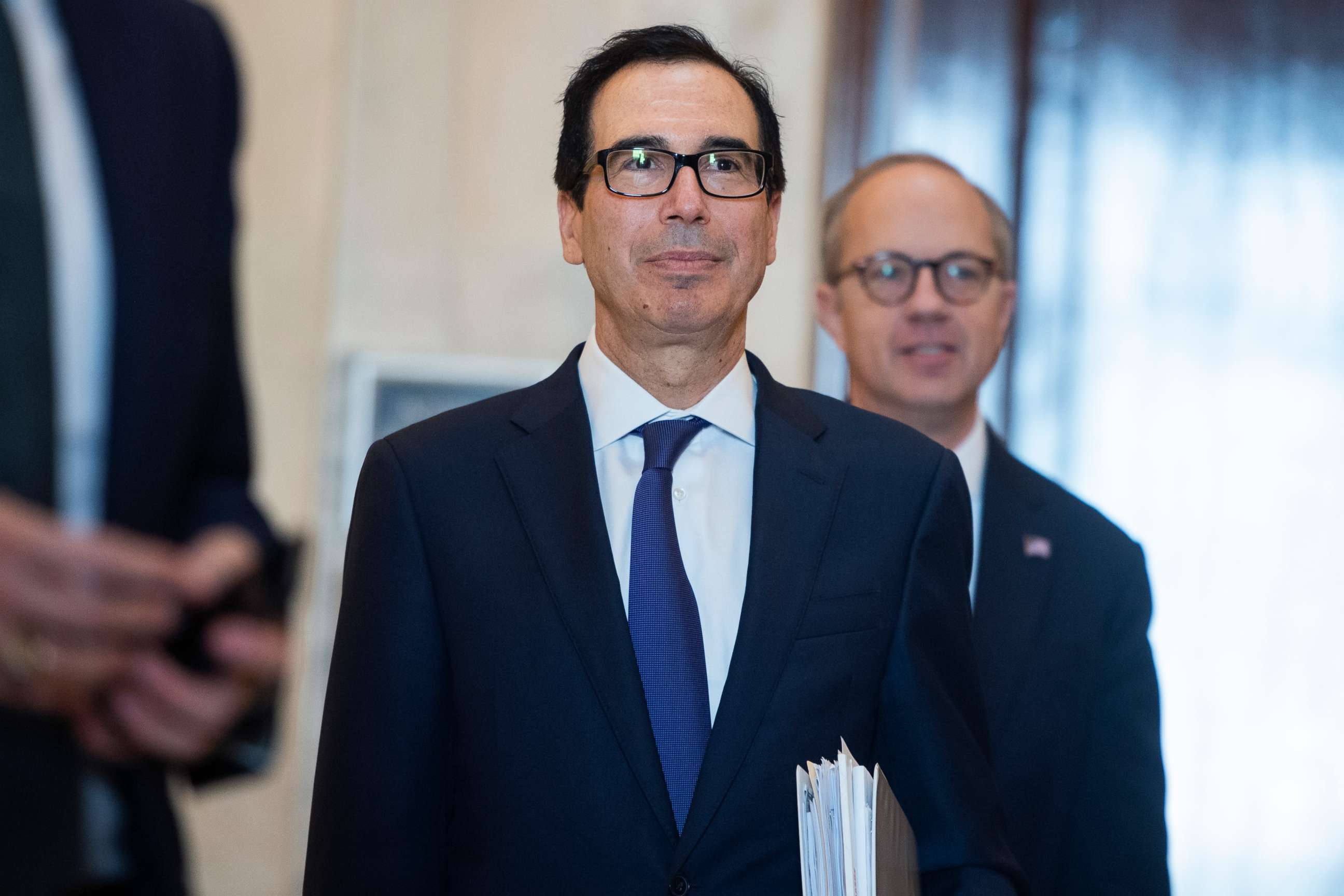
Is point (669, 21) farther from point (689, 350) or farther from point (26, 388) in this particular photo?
point (26, 388)

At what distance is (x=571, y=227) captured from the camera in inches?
76.1

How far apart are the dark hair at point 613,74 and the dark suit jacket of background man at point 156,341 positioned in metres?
1.14

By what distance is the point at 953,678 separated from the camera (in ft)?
5.61

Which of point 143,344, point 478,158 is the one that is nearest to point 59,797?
point 143,344

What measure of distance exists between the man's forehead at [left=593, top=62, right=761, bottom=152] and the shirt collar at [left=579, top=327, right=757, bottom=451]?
32 centimetres

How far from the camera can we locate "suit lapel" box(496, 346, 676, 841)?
153 cm

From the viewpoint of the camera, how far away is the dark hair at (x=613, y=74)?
1.85 metres

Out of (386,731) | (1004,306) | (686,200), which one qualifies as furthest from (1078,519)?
(386,731)

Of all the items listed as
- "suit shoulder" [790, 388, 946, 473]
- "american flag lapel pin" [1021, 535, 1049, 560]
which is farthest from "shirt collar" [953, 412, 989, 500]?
"suit shoulder" [790, 388, 946, 473]

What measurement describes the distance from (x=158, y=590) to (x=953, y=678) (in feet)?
4.08

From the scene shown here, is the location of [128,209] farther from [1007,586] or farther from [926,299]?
[926,299]

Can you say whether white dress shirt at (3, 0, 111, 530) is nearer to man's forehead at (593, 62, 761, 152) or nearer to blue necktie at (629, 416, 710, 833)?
blue necktie at (629, 416, 710, 833)

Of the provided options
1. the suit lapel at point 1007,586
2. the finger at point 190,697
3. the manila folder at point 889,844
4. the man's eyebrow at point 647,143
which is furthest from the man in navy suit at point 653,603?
the finger at point 190,697

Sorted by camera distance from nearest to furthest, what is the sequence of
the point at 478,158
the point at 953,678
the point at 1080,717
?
1. the point at 953,678
2. the point at 1080,717
3. the point at 478,158
